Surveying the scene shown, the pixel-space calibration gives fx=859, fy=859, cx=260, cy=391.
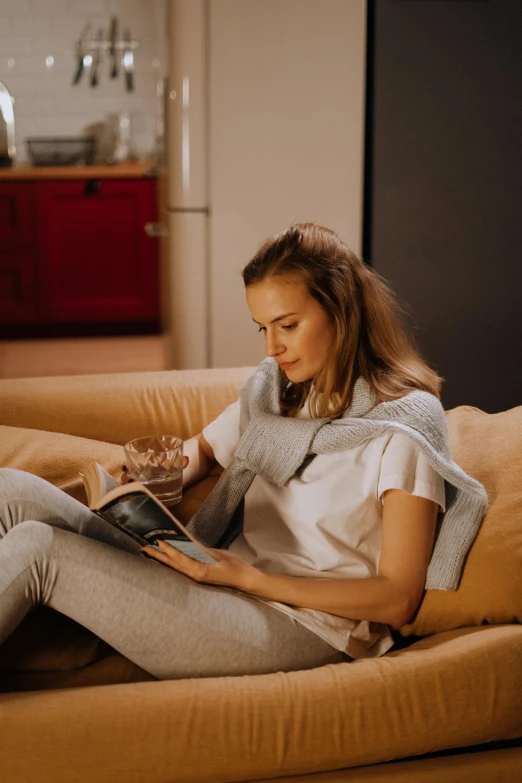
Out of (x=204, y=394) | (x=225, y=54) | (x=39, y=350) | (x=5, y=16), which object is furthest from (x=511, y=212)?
(x=5, y=16)

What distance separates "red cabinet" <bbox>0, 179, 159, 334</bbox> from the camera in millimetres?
4852

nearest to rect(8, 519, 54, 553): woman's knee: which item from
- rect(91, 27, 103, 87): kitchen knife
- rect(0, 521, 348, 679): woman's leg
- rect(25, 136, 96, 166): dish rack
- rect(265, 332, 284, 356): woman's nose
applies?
rect(0, 521, 348, 679): woman's leg

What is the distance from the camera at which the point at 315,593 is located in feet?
4.52

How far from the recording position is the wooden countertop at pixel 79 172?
15.6ft

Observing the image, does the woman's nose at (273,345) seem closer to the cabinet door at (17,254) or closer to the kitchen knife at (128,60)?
the cabinet door at (17,254)

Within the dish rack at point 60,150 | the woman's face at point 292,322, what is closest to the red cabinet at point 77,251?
the dish rack at point 60,150

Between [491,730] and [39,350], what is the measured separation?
392 cm

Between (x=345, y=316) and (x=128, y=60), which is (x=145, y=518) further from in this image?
(x=128, y=60)

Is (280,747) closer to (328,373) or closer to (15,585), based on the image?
(15,585)

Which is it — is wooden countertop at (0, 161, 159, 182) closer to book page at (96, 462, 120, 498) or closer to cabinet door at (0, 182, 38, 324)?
cabinet door at (0, 182, 38, 324)

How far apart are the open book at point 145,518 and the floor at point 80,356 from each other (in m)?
3.07

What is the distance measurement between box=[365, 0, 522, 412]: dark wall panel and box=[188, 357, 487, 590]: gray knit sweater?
1253 mm

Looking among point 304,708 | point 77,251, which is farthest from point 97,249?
point 304,708

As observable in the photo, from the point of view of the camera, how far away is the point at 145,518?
1283 mm
